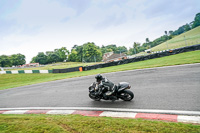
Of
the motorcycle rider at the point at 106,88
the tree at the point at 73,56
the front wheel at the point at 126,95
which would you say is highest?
the tree at the point at 73,56

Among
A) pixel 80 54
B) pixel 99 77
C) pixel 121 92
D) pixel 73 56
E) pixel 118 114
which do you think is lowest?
pixel 118 114

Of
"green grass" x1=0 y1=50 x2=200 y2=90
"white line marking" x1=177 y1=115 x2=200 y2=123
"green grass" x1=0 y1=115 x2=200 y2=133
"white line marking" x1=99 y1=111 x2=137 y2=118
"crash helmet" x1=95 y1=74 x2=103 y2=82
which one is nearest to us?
"green grass" x1=0 y1=115 x2=200 y2=133

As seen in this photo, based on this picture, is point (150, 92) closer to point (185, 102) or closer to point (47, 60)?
point (185, 102)

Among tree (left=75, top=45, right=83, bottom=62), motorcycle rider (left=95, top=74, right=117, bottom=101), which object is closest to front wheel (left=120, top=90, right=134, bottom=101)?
motorcycle rider (left=95, top=74, right=117, bottom=101)

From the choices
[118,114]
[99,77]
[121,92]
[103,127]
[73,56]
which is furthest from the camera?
[73,56]

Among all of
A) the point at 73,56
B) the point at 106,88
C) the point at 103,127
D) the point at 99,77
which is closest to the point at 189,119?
the point at 103,127

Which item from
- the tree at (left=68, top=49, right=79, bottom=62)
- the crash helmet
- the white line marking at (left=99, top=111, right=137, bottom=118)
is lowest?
the white line marking at (left=99, top=111, right=137, bottom=118)

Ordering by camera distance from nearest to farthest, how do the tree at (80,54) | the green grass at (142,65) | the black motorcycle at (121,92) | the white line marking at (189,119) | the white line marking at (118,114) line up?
the white line marking at (189,119) → the white line marking at (118,114) → the black motorcycle at (121,92) → the green grass at (142,65) → the tree at (80,54)

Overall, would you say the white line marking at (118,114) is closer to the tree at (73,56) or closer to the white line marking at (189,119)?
the white line marking at (189,119)

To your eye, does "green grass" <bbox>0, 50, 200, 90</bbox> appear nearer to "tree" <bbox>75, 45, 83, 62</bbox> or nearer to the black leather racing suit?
the black leather racing suit

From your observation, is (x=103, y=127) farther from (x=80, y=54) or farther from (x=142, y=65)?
(x=80, y=54)

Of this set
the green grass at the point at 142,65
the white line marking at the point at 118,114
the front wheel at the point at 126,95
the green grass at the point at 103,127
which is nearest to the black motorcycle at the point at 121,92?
the front wheel at the point at 126,95

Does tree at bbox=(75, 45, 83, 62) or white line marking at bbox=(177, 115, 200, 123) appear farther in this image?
tree at bbox=(75, 45, 83, 62)

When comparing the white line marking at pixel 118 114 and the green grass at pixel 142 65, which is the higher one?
the green grass at pixel 142 65
